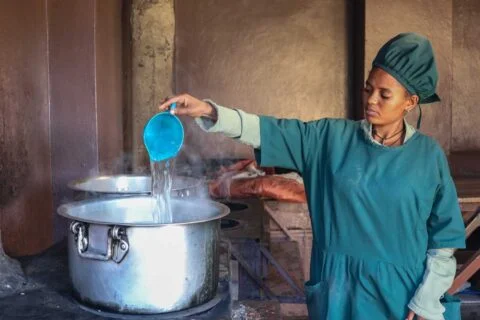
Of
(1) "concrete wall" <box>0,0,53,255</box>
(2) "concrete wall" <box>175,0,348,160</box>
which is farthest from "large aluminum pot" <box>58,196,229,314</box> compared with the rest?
(2) "concrete wall" <box>175,0,348,160</box>

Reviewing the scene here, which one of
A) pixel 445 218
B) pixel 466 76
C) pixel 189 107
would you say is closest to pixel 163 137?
pixel 189 107

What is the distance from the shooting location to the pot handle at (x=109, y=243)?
171cm

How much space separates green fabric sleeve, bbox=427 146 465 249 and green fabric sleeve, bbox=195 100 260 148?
0.65 meters

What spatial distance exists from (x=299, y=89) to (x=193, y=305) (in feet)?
16.1

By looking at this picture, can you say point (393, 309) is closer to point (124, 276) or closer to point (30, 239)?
point (124, 276)

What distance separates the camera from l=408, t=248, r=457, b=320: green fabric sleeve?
6.41ft

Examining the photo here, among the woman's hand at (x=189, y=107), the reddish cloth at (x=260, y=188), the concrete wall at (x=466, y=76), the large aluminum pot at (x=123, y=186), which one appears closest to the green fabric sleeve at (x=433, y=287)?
the woman's hand at (x=189, y=107)

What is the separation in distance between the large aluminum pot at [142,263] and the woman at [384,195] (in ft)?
1.28

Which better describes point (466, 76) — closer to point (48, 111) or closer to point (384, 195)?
point (48, 111)

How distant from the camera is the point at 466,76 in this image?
21.7ft

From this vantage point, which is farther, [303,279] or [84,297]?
[303,279]

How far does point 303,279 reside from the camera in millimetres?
4297

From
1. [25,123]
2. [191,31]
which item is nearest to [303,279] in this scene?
[25,123]

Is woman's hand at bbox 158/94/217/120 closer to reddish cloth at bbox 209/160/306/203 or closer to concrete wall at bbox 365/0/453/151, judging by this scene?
reddish cloth at bbox 209/160/306/203
